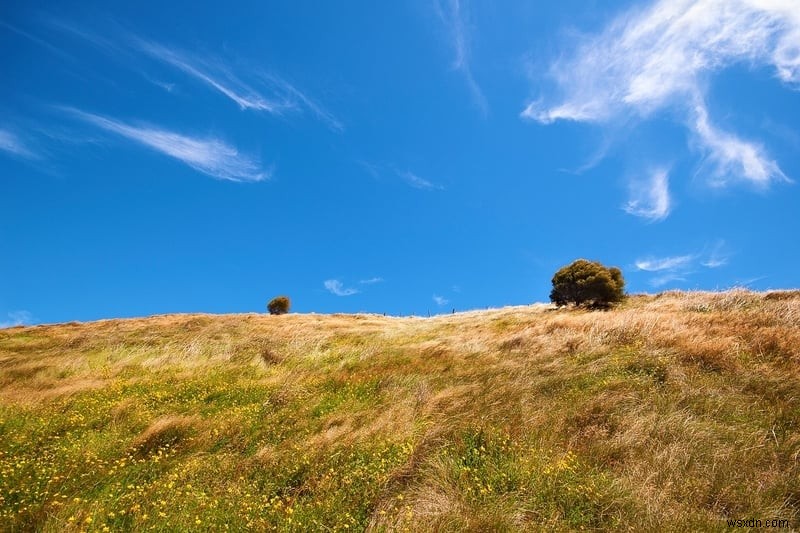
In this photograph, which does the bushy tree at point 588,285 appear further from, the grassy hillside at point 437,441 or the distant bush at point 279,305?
the distant bush at point 279,305

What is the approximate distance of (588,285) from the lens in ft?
111

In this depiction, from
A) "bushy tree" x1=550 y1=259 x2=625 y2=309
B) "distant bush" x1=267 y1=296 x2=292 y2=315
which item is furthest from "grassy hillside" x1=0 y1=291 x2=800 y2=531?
"distant bush" x1=267 y1=296 x2=292 y2=315

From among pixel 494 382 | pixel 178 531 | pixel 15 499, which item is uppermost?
pixel 494 382

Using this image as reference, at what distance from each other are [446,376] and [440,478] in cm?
413

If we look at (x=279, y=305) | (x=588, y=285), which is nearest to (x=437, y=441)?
(x=588, y=285)

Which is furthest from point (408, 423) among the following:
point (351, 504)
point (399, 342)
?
point (399, 342)

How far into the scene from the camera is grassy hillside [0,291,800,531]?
4.70 metres

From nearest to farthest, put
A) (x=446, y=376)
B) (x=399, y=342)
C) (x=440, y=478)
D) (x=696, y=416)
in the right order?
(x=440, y=478)
(x=696, y=416)
(x=446, y=376)
(x=399, y=342)

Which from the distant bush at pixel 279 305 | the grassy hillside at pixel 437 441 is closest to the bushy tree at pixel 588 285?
the grassy hillside at pixel 437 441

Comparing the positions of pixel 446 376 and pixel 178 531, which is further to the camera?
pixel 446 376

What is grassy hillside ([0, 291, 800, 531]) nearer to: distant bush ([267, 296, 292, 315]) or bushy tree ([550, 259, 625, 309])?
bushy tree ([550, 259, 625, 309])

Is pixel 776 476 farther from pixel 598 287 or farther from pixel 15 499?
pixel 598 287

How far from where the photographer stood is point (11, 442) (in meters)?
6.37

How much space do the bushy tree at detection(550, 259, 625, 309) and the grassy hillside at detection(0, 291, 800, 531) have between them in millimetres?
23147
